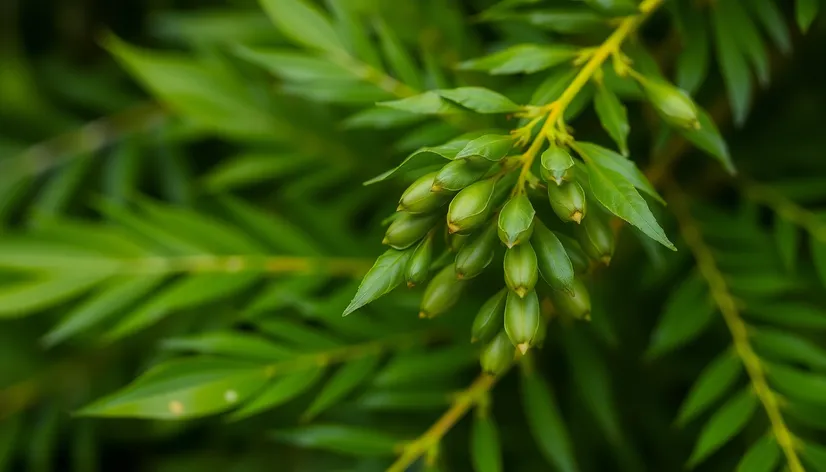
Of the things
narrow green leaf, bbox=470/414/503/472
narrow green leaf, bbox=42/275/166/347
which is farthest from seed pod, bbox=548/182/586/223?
narrow green leaf, bbox=42/275/166/347

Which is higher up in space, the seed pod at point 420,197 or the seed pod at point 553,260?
the seed pod at point 420,197

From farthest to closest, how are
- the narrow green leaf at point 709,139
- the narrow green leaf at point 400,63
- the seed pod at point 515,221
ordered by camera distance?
the narrow green leaf at point 400,63 < the narrow green leaf at point 709,139 < the seed pod at point 515,221

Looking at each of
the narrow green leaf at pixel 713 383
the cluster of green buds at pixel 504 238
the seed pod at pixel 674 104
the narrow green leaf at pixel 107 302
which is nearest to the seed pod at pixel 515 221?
the cluster of green buds at pixel 504 238

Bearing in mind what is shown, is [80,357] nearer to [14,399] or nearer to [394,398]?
[14,399]

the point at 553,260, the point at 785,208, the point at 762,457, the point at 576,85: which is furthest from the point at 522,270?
the point at 785,208

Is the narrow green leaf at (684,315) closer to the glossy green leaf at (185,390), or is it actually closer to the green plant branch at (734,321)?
the green plant branch at (734,321)

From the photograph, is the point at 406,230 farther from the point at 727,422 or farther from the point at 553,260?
the point at 727,422

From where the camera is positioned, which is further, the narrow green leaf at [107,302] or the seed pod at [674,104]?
the narrow green leaf at [107,302]

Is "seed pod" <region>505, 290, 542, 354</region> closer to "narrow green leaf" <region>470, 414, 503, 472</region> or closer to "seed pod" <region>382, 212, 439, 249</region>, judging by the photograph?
"seed pod" <region>382, 212, 439, 249</region>
